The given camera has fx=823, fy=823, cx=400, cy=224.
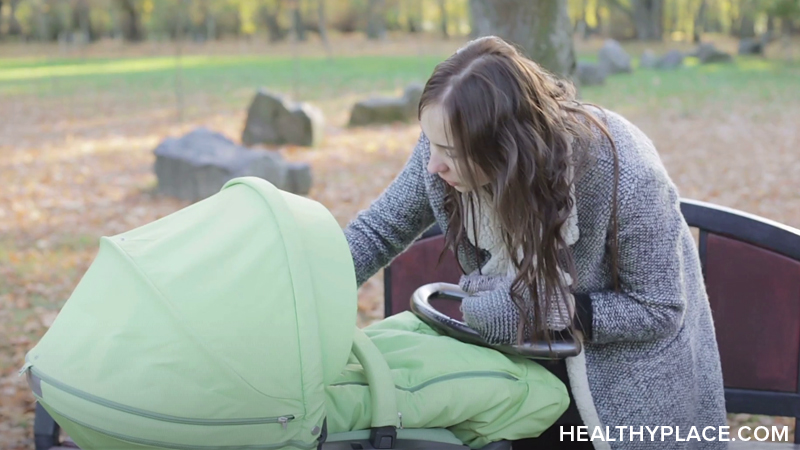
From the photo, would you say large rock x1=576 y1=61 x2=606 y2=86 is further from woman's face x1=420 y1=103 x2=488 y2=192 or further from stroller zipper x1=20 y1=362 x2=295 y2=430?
stroller zipper x1=20 y1=362 x2=295 y2=430

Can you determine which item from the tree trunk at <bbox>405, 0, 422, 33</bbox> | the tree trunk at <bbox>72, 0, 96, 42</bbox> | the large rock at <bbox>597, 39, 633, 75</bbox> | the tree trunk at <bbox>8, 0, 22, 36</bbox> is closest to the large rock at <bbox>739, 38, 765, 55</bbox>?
the large rock at <bbox>597, 39, 633, 75</bbox>

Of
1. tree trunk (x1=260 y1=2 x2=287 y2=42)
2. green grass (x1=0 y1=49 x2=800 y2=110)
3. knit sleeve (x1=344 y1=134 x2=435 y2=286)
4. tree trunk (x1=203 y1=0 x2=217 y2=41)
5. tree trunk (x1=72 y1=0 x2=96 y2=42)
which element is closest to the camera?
knit sleeve (x1=344 y1=134 x2=435 y2=286)

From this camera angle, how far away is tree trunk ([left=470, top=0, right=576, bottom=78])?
4418 millimetres

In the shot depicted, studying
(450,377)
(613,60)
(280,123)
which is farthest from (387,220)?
(613,60)

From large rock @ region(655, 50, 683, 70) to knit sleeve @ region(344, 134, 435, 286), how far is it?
753 inches

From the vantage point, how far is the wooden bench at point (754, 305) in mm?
Result: 2348

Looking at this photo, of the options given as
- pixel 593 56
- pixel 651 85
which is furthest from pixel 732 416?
pixel 593 56

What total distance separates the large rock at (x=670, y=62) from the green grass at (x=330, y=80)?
413 mm

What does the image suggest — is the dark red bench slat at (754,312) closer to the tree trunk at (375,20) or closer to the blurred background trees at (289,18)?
the blurred background trees at (289,18)

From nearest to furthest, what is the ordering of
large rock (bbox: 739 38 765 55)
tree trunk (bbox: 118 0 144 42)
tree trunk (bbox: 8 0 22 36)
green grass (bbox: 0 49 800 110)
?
1. green grass (bbox: 0 49 800 110)
2. large rock (bbox: 739 38 765 55)
3. tree trunk (bbox: 8 0 22 36)
4. tree trunk (bbox: 118 0 144 42)

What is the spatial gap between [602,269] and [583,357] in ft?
0.75

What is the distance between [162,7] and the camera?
122 feet

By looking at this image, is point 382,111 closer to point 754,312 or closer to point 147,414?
point 754,312

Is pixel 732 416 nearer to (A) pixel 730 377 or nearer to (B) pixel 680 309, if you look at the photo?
(A) pixel 730 377
